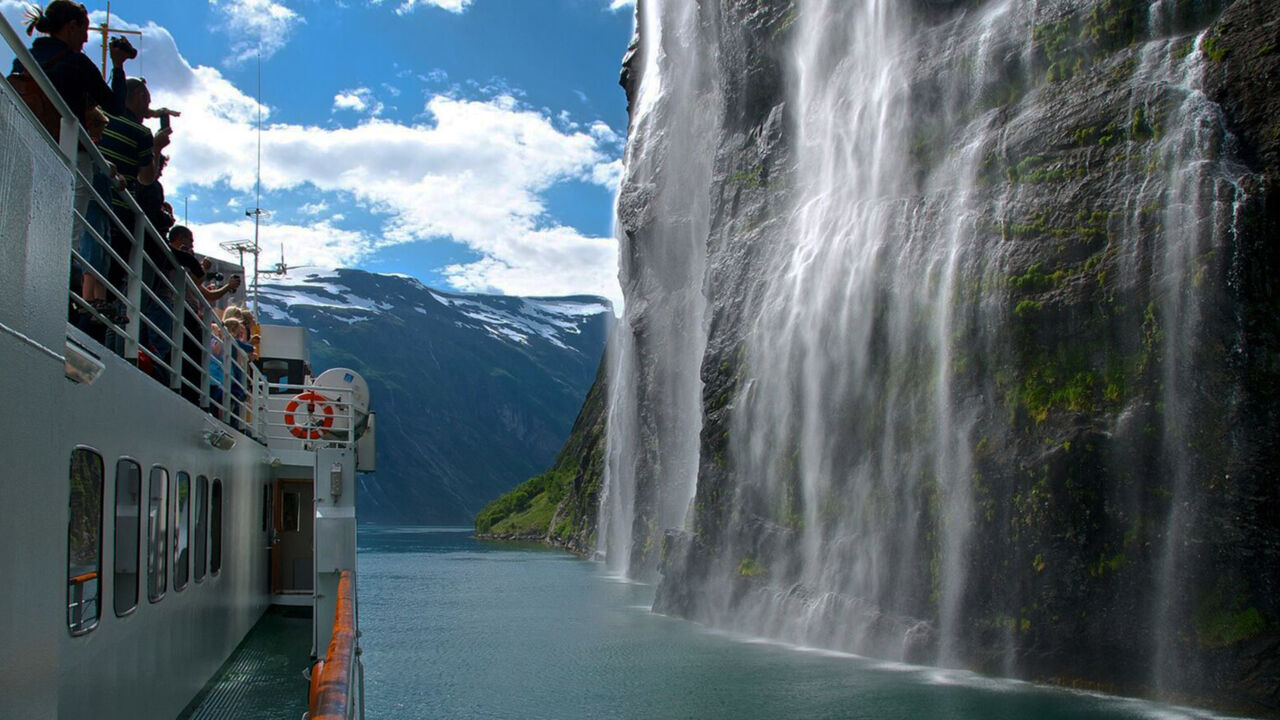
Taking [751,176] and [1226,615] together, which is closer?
[1226,615]

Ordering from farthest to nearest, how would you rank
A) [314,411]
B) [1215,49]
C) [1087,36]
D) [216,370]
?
[1087,36]
[1215,49]
[314,411]
[216,370]

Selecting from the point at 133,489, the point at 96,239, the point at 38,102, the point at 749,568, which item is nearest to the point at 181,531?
the point at 133,489

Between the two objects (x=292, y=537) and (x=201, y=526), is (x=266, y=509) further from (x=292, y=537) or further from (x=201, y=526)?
(x=201, y=526)

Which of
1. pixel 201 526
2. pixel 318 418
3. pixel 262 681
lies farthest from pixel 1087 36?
pixel 262 681

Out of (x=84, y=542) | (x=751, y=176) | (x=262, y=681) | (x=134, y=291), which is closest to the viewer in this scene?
(x=84, y=542)

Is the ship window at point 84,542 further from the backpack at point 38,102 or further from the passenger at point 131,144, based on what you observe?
the passenger at point 131,144

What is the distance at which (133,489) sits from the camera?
29.5ft

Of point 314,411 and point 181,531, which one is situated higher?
point 314,411

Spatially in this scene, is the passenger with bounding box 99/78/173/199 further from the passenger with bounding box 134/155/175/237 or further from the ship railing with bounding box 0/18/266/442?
the ship railing with bounding box 0/18/266/442

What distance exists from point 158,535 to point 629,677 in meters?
13.3

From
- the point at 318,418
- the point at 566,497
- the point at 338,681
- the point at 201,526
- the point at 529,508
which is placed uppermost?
the point at 318,418

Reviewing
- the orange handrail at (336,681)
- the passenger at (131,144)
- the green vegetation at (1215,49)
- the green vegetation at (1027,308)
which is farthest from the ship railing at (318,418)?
the green vegetation at (1215,49)

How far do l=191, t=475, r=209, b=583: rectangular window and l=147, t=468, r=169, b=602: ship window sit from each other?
1697mm

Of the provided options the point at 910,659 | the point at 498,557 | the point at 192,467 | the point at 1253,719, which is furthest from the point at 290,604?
the point at 498,557
